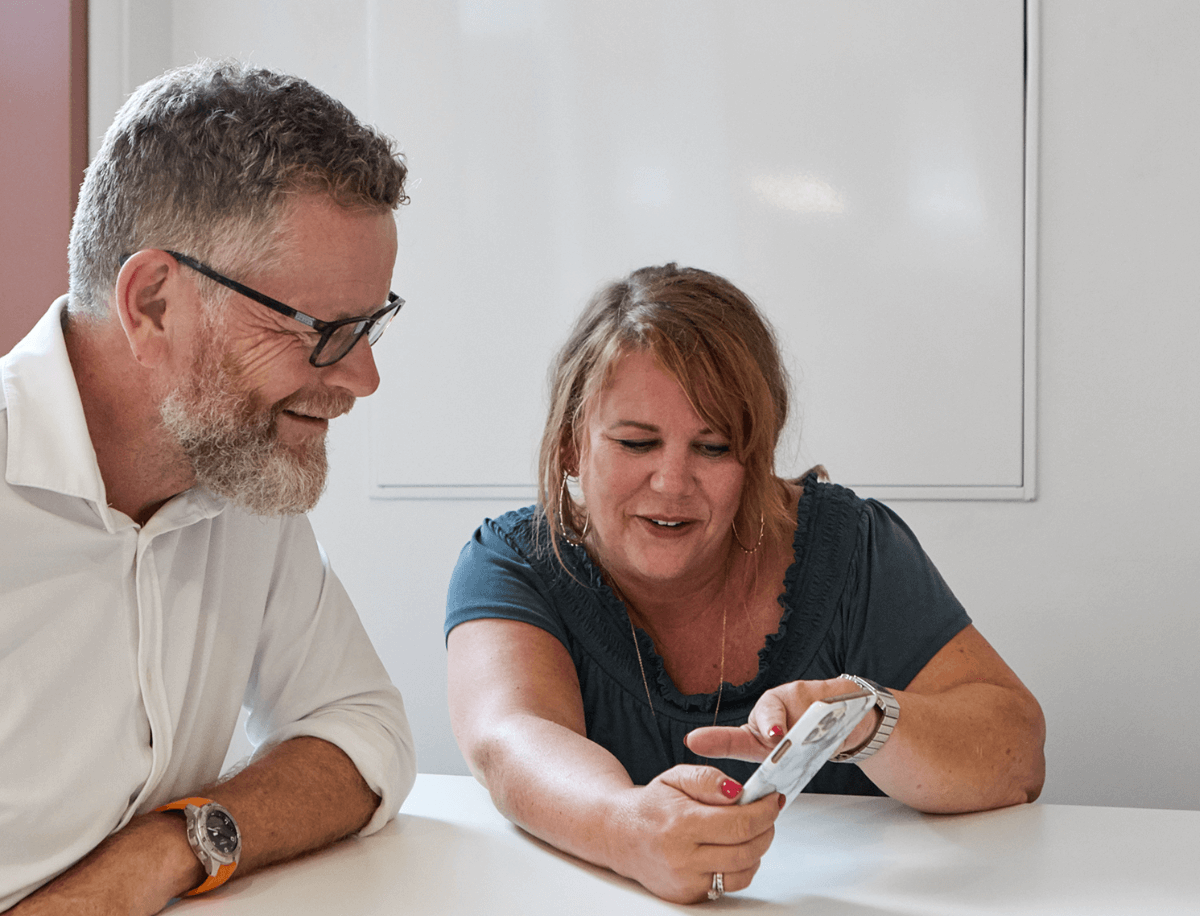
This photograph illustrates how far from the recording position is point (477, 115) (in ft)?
9.52

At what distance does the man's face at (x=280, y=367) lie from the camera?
1181mm

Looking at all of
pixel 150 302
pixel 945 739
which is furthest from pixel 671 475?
pixel 150 302

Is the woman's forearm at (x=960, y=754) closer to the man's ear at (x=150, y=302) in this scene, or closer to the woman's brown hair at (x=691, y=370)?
the woman's brown hair at (x=691, y=370)

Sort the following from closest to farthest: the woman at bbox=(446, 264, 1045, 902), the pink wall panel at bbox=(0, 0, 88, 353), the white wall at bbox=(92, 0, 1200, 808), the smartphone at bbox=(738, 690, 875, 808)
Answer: the smartphone at bbox=(738, 690, 875, 808) → the woman at bbox=(446, 264, 1045, 902) → the white wall at bbox=(92, 0, 1200, 808) → the pink wall panel at bbox=(0, 0, 88, 353)

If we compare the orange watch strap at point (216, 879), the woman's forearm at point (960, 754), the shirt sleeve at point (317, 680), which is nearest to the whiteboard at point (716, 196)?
the woman's forearm at point (960, 754)

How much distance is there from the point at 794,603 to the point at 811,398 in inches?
42.5

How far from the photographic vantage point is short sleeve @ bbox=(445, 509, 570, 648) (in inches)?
63.5

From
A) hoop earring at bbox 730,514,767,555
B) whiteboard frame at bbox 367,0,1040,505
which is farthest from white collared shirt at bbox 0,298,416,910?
whiteboard frame at bbox 367,0,1040,505

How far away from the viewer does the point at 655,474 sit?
160 centimetres

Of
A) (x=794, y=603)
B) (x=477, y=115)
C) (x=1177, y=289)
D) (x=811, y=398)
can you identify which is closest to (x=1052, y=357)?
(x=1177, y=289)

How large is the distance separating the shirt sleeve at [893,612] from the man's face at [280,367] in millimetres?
823

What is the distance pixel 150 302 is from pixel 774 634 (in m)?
0.98

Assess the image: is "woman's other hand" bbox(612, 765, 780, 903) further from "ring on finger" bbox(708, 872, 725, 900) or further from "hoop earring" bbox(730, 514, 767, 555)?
"hoop earring" bbox(730, 514, 767, 555)

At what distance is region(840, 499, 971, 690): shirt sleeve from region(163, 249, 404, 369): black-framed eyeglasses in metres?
0.83
